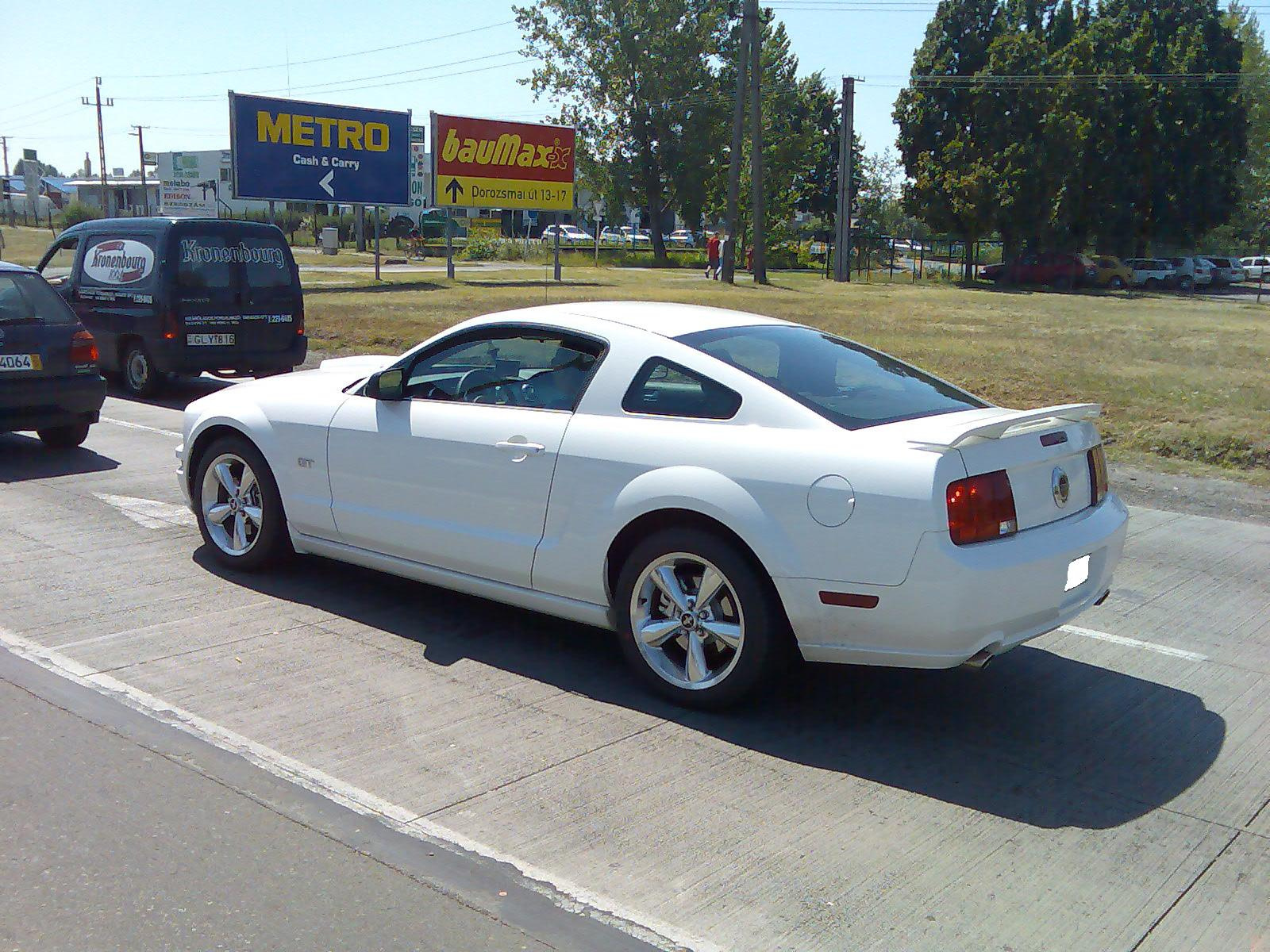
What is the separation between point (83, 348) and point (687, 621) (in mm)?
7355

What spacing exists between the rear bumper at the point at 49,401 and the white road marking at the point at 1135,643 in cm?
795

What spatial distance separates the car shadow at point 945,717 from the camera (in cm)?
438

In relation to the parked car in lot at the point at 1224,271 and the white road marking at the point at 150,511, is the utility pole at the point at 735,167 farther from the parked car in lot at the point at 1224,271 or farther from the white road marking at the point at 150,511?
the white road marking at the point at 150,511

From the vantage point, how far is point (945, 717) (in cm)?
505

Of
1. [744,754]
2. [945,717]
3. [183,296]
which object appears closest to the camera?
[744,754]

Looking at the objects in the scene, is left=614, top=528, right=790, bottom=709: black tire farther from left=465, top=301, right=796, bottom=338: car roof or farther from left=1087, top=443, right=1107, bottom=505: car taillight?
left=1087, top=443, right=1107, bottom=505: car taillight

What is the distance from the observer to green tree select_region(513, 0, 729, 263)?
61781 millimetres

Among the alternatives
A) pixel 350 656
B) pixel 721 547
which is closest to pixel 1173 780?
pixel 721 547

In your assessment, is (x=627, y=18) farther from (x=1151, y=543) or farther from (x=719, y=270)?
(x=1151, y=543)

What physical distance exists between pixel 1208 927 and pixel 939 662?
129 centimetres

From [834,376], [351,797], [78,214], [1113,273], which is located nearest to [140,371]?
[834,376]

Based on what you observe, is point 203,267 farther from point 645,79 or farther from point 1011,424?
point 645,79

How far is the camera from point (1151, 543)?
8156mm

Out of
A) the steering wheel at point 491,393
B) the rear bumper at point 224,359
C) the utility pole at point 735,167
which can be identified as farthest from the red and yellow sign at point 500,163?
the steering wheel at point 491,393
